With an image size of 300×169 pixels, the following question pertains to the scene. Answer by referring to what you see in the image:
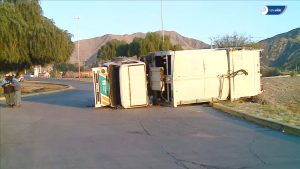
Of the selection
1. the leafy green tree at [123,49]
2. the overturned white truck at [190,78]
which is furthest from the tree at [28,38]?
the leafy green tree at [123,49]

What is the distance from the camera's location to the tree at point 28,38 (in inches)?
1358

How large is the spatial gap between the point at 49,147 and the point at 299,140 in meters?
5.80

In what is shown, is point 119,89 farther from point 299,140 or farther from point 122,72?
point 299,140

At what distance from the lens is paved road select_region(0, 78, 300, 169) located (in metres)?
8.85

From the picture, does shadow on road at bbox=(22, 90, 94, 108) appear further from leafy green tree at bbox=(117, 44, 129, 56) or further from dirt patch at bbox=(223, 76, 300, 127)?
leafy green tree at bbox=(117, 44, 129, 56)

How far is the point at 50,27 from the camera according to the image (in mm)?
39688

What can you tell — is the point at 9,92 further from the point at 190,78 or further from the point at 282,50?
the point at 282,50

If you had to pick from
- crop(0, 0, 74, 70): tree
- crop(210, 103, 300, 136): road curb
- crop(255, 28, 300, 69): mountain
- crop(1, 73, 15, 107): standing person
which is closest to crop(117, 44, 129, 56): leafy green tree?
crop(255, 28, 300, 69): mountain

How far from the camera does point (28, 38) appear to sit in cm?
3606

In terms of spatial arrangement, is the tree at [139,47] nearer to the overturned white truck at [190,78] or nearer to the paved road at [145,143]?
the overturned white truck at [190,78]

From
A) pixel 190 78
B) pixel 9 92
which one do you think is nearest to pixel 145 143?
pixel 190 78

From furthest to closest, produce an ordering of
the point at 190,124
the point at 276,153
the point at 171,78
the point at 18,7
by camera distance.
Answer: the point at 18,7, the point at 171,78, the point at 190,124, the point at 276,153

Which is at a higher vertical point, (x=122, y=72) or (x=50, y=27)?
(x=50, y=27)

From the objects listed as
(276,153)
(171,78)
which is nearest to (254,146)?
(276,153)
